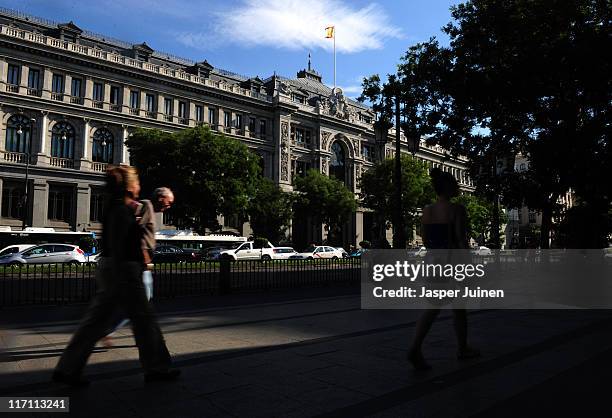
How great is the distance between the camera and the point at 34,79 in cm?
3844

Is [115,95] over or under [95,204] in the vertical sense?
over

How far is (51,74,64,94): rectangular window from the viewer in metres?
39.3

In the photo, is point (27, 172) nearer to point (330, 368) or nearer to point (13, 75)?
point (13, 75)

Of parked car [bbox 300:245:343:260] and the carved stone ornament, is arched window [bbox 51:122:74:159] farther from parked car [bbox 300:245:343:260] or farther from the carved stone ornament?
the carved stone ornament

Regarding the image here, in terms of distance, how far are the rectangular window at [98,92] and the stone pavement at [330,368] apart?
125 feet

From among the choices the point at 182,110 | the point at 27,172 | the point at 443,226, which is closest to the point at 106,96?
the point at 182,110

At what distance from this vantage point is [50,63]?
127 feet

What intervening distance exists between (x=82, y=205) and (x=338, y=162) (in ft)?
106

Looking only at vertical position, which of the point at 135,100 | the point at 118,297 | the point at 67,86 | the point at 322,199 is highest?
the point at 135,100

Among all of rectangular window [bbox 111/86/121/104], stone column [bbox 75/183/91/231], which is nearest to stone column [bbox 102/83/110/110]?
rectangular window [bbox 111/86/121/104]

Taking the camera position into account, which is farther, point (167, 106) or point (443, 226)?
point (167, 106)

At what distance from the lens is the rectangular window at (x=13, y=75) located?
37.2 meters

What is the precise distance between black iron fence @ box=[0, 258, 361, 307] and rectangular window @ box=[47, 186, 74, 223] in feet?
98.6

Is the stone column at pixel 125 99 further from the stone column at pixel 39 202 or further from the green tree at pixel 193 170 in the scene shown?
the stone column at pixel 39 202
